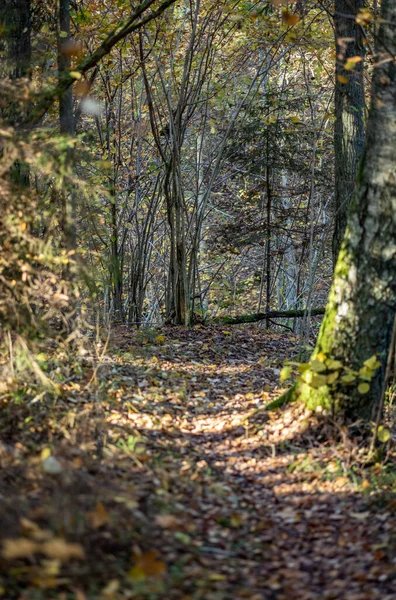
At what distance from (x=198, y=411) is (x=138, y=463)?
73.9 inches

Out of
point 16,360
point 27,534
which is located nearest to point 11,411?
point 16,360

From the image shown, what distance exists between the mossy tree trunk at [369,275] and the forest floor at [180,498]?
44 cm

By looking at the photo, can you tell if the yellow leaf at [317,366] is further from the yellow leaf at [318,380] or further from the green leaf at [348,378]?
the green leaf at [348,378]

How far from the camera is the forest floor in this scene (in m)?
2.82

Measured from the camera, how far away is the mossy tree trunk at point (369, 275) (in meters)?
4.77

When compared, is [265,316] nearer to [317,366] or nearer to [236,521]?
[317,366]

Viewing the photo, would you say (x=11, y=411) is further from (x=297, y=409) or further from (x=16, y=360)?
(x=297, y=409)

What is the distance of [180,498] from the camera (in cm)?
394

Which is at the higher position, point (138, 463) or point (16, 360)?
point (16, 360)

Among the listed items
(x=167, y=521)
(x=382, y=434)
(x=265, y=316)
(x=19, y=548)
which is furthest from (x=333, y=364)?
(x=265, y=316)

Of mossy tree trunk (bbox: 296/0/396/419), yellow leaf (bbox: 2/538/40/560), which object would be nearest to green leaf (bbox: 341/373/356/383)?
mossy tree trunk (bbox: 296/0/396/419)

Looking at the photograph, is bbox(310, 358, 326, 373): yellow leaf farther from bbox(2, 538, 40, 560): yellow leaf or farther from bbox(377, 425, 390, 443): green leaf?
bbox(2, 538, 40, 560): yellow leaf

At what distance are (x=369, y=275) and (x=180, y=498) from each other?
219 centimetres

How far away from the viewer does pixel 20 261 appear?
4.61 metres
